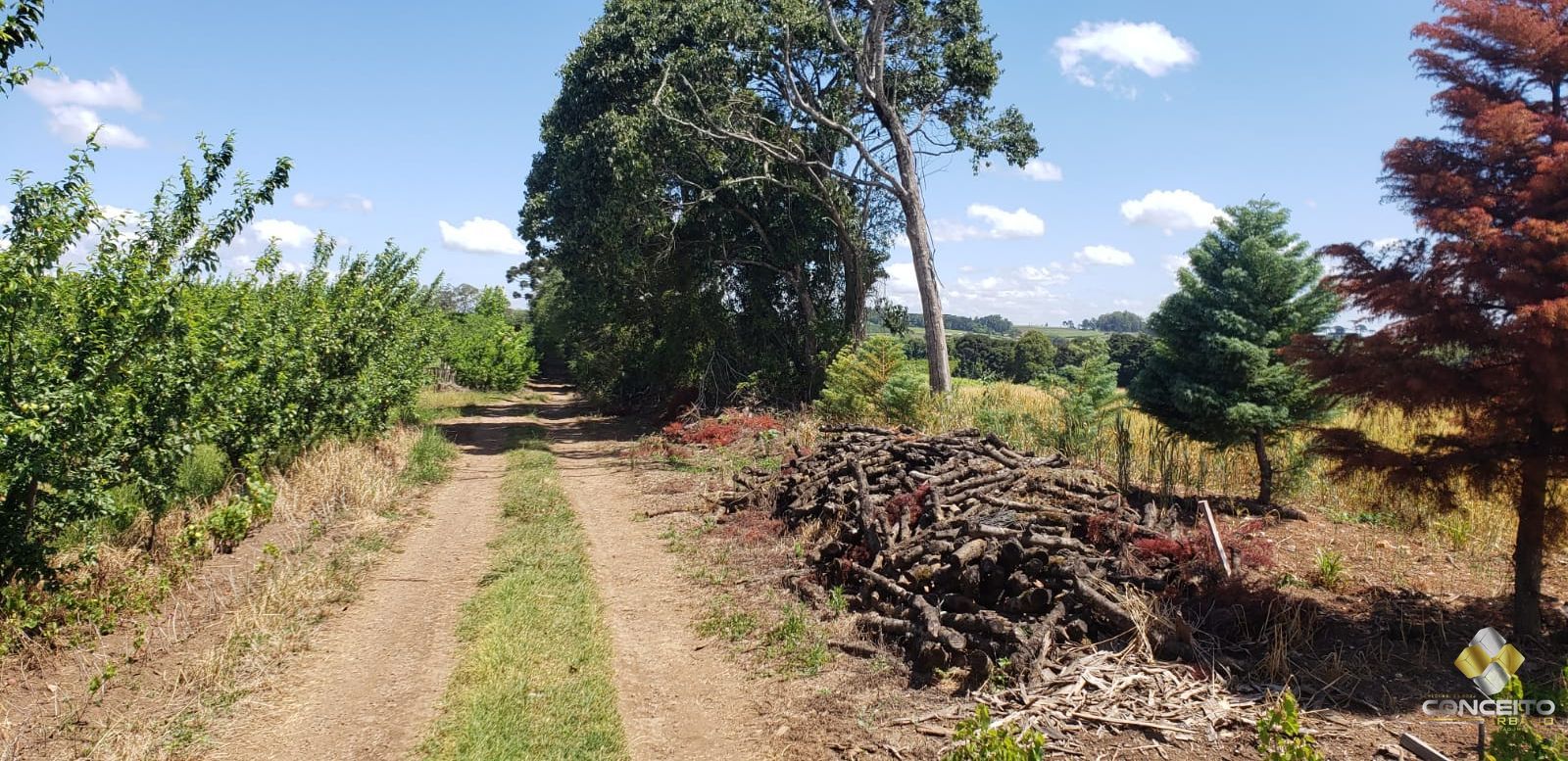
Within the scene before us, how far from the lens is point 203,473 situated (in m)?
10.0

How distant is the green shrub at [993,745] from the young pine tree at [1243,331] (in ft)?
19.7

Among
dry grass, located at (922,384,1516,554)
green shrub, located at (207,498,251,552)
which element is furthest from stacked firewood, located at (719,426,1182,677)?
green shrub, located at (207,498,251,552)

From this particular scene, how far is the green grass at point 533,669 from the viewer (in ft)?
17.6

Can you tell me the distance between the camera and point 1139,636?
5863 mm

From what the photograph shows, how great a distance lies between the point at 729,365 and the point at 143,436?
52.3 ft

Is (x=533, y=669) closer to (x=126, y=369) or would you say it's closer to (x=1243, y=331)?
(x=126, y=369)

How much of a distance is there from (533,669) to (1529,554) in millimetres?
6962

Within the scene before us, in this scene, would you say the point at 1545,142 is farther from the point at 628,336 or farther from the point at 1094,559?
the point at 628,336

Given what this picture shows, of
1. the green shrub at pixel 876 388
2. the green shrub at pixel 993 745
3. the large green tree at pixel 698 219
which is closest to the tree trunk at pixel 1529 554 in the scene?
the green shrub at pixel 993 745

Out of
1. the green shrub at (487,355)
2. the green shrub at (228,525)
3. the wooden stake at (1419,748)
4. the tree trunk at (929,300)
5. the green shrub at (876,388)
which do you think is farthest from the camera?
the green shrub at (487,355)

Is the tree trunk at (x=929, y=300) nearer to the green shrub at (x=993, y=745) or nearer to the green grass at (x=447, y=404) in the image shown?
the green grass at (x=447, y=404)

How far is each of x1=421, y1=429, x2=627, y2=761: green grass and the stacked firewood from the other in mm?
2255

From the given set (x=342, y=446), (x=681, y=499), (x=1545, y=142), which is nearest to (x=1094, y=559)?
(x=1545, y=142)

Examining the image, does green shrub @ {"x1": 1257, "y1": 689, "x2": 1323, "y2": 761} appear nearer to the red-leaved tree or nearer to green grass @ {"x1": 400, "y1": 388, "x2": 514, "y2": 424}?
the red-leaved tree
